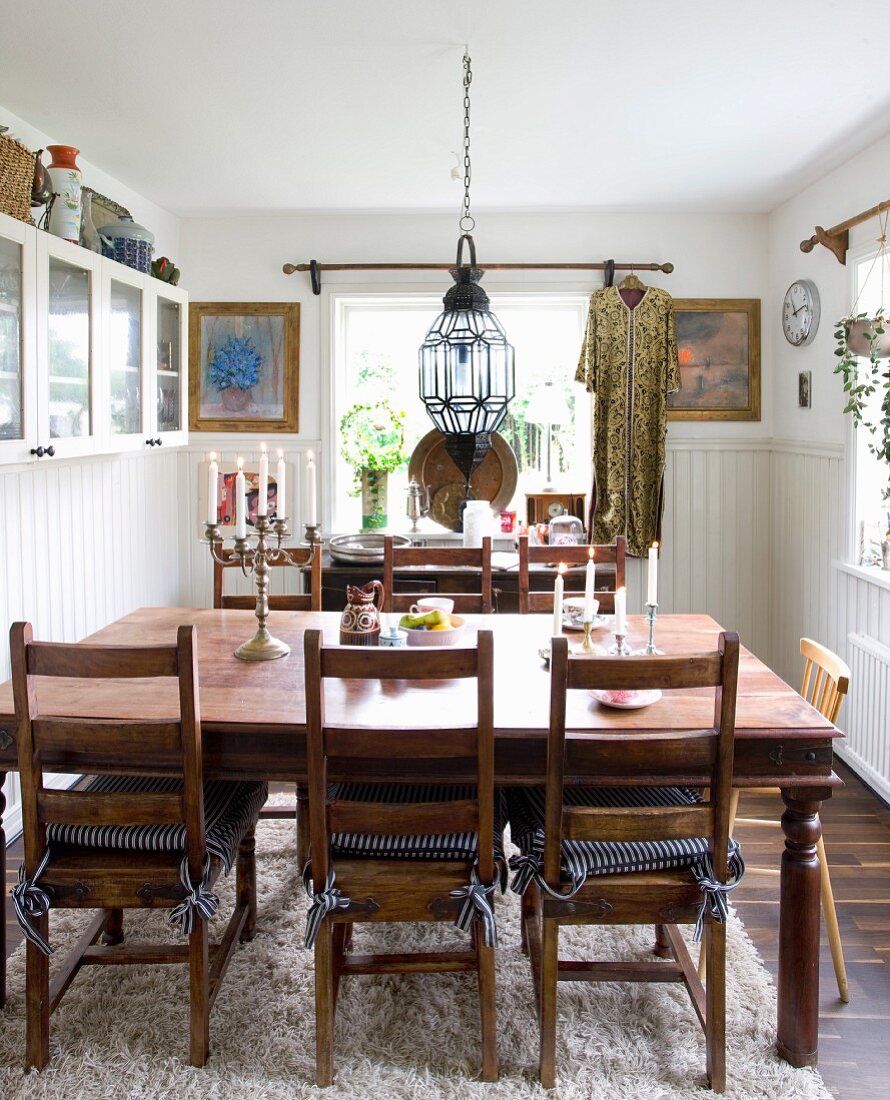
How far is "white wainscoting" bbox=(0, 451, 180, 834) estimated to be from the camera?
3.19 m

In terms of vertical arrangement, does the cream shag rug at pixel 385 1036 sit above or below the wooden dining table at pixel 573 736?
below

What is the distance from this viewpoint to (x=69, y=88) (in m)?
2.94

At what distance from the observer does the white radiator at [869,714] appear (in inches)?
136

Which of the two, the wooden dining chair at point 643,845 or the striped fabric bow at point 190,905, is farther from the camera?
the striped fabric bow at point 190,905

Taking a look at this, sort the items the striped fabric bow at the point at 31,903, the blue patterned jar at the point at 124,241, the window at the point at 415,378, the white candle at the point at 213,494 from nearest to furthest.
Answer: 1. the striped fabric bow at the point at 31,903
2. the white candle at the point at 213,494
3. the blue patterned jar at the point at 124,241
4. the window at the point at 415,378

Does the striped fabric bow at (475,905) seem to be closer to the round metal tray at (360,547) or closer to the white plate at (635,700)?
the white plate at (635,700)

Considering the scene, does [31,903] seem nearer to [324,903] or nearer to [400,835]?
[324,903]

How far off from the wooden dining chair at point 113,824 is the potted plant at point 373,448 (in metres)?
2.72

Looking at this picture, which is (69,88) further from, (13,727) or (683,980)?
(683,980)

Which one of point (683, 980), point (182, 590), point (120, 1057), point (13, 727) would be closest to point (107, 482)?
point (182, 590)

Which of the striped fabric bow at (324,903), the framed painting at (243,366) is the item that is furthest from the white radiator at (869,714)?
the framed painting at (243,366)

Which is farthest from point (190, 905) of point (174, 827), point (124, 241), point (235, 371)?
point (235, 371)

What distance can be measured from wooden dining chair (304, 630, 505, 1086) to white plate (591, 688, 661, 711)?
323mm

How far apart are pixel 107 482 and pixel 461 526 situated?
1705 millimetres
